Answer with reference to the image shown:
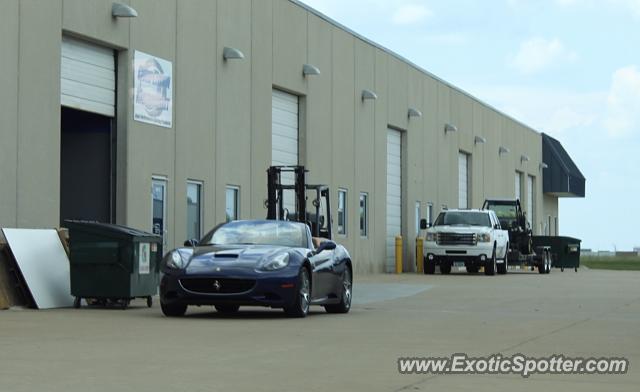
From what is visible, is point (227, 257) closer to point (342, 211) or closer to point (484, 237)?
point (342, 211)

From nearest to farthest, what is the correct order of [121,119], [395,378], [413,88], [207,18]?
[395,378]
[121,119]
[207,18]
[413,88]

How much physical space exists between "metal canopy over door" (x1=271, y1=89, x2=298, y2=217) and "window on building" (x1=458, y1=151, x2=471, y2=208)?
20.8 m

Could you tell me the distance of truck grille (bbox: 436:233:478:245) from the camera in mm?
44188

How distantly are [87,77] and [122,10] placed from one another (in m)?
1.60

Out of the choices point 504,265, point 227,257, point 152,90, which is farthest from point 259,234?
point 504,265

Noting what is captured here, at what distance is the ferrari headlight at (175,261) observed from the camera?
17.9 meters

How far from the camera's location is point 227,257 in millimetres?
17906

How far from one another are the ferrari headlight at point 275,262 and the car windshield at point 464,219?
27.5 m

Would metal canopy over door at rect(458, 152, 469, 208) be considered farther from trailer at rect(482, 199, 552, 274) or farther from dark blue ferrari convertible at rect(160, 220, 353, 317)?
dark blue ferrari convertible at rect(160, 220, 353, 317)

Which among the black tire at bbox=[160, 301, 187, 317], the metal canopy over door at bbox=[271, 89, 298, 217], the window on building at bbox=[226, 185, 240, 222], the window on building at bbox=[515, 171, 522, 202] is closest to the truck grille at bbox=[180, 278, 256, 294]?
the black tire at bbox=[160, 301, 187, 317]

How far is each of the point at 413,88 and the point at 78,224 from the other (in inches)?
1251

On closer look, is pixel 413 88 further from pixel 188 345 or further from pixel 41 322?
pixel 188 345

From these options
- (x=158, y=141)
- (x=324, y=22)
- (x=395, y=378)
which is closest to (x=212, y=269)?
(x=395, y=378)

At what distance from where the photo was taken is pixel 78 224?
20.5 meters
